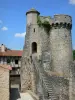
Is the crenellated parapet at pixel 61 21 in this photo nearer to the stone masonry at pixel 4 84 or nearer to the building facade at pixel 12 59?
the stone masonry at pixel 4 84

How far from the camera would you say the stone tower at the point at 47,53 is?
27.2 metres

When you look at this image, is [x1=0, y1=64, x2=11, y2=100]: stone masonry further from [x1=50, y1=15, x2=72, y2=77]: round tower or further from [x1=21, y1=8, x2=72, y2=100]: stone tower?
[x1=50, y1=15, x2=72, y2=77]: round tower

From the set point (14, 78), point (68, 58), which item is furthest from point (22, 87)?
point (14, 78)

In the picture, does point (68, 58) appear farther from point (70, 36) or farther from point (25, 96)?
point (25, 96)

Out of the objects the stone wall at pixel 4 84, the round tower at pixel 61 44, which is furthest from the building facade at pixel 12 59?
the stone wall at pixel 4 84

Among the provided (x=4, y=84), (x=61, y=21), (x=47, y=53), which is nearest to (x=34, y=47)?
(x=47, y=53)

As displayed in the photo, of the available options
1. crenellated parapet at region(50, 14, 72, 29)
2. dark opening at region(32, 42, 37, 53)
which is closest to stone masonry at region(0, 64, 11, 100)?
dark opening at region(32, 42, 37, 53)

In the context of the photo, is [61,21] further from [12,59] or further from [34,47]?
[12,59]

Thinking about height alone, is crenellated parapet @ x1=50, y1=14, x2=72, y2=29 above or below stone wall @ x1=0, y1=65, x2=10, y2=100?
above

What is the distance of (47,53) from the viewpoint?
98.6ft

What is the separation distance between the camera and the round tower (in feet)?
96.8

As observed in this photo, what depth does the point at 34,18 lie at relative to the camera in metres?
32.0

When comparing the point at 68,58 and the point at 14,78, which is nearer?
the point at 68,58

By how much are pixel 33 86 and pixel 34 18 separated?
31.8ft
